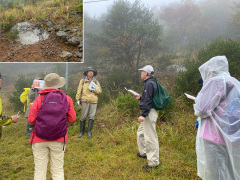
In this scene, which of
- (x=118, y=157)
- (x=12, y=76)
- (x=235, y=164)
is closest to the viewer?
(x=235, y=164)

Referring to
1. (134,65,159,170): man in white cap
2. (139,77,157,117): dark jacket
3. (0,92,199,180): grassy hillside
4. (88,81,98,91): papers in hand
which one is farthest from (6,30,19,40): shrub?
(139,77,157,117): dark jacket

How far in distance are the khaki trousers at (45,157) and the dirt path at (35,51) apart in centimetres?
205

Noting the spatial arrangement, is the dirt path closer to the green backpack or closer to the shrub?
Answer: the shrub

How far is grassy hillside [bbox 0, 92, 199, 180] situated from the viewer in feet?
10.6

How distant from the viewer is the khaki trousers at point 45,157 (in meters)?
2.41

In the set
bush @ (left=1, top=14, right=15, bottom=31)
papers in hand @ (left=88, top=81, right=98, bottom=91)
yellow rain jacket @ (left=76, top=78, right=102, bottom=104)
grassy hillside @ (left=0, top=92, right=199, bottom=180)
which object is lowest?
grassy hillside @ (left=0, top=92, right=199, bottom=180)

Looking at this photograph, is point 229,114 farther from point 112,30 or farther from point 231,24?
point 231,24

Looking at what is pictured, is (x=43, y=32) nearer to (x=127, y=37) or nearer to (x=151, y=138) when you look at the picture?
(x=151, y=138)

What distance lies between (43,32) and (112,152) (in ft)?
10.5

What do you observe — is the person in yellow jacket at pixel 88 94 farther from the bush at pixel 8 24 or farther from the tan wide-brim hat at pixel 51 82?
the tan wide-brim hat at pixel 51 82

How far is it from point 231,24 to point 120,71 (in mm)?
6186

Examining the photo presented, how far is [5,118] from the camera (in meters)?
2.49

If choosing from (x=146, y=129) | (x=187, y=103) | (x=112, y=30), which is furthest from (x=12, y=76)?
(x=146, y=129)

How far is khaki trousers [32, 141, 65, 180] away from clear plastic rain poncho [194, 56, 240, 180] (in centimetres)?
182
